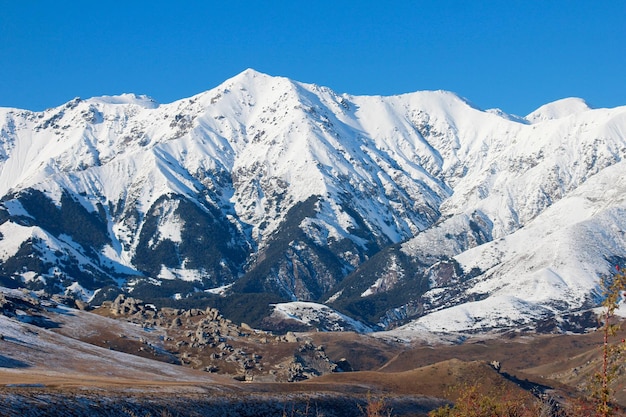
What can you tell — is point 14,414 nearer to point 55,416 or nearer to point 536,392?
point 55,416

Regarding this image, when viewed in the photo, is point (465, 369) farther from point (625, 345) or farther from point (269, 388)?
point (625, 345)

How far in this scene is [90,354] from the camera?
168m

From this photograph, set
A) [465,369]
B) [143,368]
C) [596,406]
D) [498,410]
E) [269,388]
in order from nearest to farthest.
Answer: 1. [596,406]
2. [498,410]
3. [269,388]
4. [143,368]
5. [465,369]

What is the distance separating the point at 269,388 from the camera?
410ft

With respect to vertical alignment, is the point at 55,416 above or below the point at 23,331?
below

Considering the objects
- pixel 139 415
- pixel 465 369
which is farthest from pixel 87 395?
pixel 465 369

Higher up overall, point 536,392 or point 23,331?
point 23,331

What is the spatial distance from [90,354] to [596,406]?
131924mm

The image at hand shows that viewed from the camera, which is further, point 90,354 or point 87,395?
point 90,354

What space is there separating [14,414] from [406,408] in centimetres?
7341

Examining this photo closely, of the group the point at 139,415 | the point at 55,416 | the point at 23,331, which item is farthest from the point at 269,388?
the point at 23,331

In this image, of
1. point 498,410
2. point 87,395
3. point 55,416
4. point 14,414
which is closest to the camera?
point 498,410

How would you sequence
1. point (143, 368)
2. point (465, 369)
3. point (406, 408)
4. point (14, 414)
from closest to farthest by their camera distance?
point (14, 414) → point (406, 408) → point (143, 368) → point (465, 369)

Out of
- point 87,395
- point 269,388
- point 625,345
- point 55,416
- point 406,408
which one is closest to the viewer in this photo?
point 625,345
